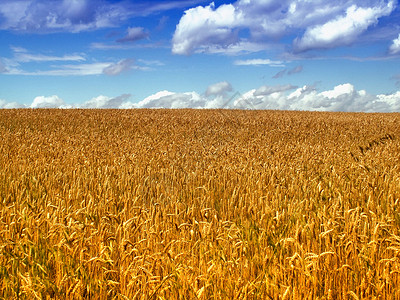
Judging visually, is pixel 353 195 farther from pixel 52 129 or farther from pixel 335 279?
pixel 52 129

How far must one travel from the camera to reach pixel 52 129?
1566 cm

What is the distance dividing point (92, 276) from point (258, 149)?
21.7 ft

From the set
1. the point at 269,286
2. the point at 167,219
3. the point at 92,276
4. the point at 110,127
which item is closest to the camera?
the point at 269,286

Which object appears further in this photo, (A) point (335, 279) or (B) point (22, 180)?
(B) point (22, 180)

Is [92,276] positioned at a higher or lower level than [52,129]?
lower

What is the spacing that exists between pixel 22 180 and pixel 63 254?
301cm

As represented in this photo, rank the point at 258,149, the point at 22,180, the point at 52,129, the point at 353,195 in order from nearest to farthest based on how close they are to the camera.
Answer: the point at 353,195, the point at 22,180, the point at 258,149, the point at 52,129

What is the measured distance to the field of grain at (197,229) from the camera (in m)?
2.98

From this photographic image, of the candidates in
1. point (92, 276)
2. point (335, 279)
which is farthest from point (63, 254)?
point (335, 279)

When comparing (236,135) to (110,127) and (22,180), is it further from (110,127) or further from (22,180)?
(22,180)

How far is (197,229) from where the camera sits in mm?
4266

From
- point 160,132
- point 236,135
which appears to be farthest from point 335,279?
point 160,132

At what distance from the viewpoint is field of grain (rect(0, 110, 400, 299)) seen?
2979 millimetres

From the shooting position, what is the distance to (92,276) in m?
3.29
